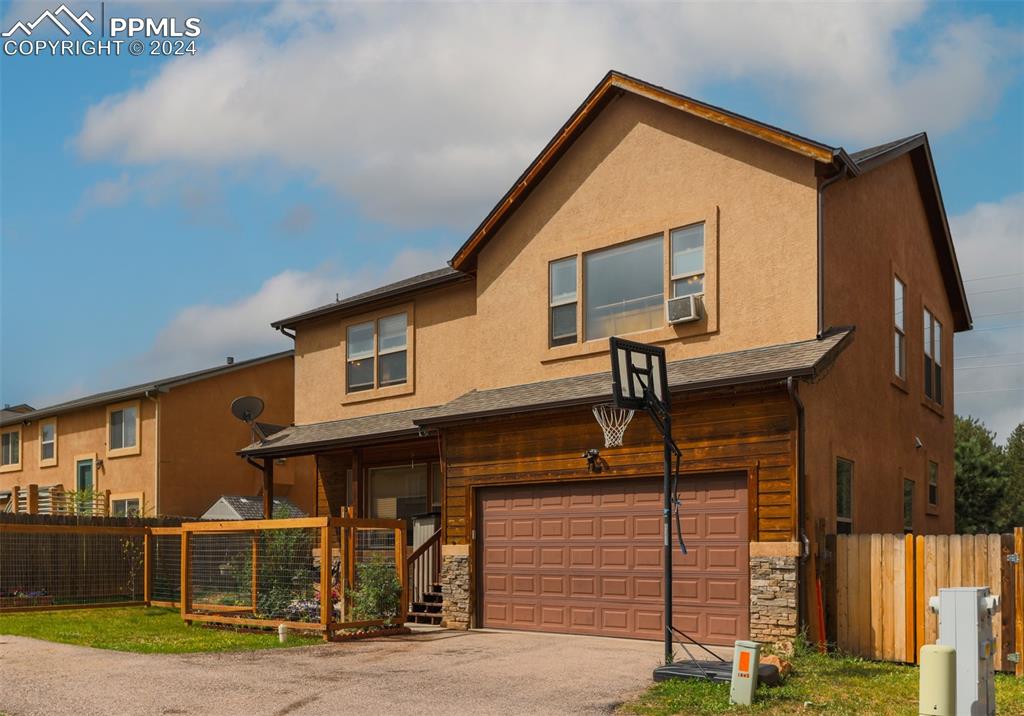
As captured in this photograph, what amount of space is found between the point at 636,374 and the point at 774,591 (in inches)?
141

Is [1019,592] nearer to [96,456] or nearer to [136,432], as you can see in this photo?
[136,432]

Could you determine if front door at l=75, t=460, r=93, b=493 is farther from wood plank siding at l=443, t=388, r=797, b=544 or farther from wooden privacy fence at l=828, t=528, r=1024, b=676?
wooden privacy fence at l=828, t=528, r=1024, b=676

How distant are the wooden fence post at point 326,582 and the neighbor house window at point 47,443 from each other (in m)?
22.0

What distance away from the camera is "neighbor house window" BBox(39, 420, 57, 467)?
34.8 meters

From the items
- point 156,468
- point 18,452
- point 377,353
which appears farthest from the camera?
point 18,452

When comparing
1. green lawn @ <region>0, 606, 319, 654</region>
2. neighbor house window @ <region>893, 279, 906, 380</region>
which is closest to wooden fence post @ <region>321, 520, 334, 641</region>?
green lawn @ <region>0, 606, 319, 654</region>

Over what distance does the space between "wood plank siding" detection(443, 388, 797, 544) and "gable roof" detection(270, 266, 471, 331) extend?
3.78 metres

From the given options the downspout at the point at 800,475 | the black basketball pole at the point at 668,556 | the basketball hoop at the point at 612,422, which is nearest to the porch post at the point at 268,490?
the basketball hoop at the point at 612,422

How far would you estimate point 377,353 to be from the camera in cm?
2314

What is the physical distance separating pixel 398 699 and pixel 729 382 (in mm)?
6070

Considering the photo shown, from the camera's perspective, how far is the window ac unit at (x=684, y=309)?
648 inches

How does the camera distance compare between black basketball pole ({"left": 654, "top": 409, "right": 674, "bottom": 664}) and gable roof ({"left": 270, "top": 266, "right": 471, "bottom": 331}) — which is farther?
gable roof ({"left": 270, "top": 266, "right": 471, "bottom": 331})

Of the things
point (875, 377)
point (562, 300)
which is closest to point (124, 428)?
point (562, 300)

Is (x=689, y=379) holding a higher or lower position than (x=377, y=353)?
lower
